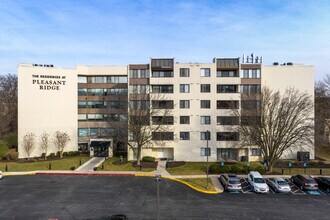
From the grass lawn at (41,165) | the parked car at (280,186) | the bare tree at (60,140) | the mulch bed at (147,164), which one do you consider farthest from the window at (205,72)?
the bare tree at (60,140)

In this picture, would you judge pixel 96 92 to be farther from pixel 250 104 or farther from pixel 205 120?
pixel 250 104

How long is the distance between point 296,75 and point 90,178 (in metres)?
39.6

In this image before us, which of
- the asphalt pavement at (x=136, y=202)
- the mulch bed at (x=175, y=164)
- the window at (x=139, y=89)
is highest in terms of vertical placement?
the window at (x=139, y=89)

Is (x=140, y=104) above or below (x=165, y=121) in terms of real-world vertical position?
above

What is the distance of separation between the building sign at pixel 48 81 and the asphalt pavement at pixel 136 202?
68.6 ft

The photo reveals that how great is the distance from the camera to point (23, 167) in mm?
33969

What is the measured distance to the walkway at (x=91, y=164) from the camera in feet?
109

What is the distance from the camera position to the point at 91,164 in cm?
3612

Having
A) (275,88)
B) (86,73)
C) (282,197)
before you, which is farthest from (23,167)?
(275,88)

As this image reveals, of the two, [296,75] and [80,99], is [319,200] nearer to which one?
[296,75]

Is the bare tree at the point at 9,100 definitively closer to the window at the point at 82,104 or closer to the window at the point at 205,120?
the window at the point at 82,104

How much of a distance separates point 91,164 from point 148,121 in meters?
12.0

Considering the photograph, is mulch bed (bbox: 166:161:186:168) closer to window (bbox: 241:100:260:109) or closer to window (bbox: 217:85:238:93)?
window (bbox: 241:100:260:109)

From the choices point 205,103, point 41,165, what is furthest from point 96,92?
point 205,103
